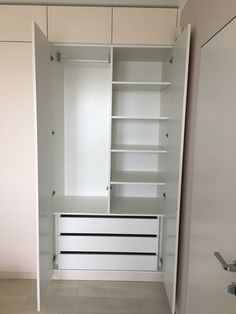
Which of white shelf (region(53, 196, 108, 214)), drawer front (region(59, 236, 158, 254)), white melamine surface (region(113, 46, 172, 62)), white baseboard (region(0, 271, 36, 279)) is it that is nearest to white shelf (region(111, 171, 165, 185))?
white shelf (region(53, 196, 108, 214))

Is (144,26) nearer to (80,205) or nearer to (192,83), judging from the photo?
(192,83)

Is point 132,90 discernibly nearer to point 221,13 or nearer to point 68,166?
point 68,166

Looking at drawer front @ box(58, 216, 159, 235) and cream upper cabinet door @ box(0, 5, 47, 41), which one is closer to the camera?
cream upper cabinet door @ box(0, 5, 47, 41)

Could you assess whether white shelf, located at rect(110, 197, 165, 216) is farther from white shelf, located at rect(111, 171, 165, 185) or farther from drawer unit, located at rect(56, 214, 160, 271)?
white shelf, located at rect(111, 171, 165, 185)

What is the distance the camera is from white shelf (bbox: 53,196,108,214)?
8.55 feet

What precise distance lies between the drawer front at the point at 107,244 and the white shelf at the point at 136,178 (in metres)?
0.57

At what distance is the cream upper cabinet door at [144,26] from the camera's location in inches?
91.9

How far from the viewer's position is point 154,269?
2.66 meters

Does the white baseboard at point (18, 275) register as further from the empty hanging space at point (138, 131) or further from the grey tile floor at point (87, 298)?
the empty hanging space at point (138, 131)

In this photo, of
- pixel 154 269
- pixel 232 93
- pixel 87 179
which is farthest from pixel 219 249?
pixel 87 179

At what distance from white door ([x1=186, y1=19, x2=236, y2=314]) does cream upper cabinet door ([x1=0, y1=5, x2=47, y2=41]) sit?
153 centimetres

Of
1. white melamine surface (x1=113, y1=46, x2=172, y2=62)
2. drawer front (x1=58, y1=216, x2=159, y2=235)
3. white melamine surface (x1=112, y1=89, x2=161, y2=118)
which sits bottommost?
drawer front (x1=58, y1=216, x2=159, y2=235)

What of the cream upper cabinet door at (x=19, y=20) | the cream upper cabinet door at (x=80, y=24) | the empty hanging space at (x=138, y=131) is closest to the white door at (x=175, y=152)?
the empty hanging space at (x=138, y=131)

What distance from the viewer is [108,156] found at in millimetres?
2391
